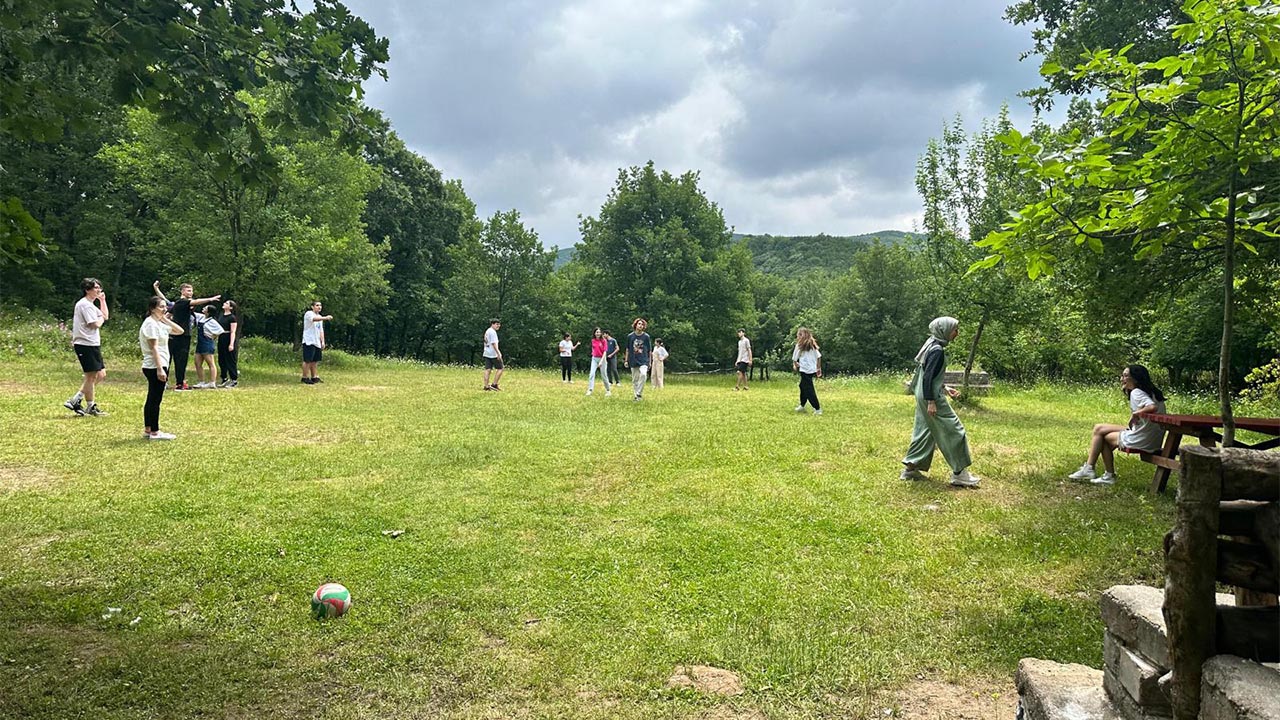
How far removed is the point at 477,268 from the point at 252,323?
15.0m

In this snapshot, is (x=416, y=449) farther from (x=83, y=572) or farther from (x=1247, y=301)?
(x=1247, y=301)

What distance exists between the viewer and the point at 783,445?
9.74 metres

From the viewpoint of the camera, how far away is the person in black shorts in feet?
39.2

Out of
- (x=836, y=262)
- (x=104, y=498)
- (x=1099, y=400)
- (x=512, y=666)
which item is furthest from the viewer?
(x=836, y=262)

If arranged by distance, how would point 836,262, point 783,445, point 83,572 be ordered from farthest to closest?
point 836,262, point 783,445, point 83,572

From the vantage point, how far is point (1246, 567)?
→ 2.02 m

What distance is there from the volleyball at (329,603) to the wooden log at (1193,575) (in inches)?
161

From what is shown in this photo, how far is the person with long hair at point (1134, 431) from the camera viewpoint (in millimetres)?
7297

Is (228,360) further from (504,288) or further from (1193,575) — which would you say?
(504,288)

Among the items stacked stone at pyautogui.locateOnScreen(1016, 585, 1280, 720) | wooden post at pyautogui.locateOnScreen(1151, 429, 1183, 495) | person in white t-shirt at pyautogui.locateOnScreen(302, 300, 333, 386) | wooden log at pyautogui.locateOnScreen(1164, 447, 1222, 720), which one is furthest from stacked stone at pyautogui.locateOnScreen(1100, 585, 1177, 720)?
person in white t-shirt at pyautogui.locateOnScreen(302, 300, 333, 386)

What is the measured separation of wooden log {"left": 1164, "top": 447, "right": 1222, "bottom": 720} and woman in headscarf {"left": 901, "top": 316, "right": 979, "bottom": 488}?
5.59 meters

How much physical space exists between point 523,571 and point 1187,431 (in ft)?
22.6

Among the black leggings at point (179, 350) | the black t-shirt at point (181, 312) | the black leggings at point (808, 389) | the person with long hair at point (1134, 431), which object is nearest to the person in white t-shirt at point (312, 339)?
the black leggings at point (179, 350)

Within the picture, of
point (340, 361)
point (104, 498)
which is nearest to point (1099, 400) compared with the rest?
point (104, 498)
